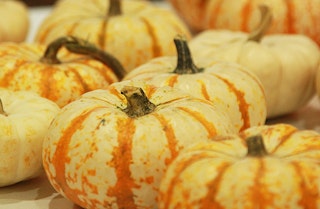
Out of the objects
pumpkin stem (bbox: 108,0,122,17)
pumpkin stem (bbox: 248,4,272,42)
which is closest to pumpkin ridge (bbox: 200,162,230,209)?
pumpkin stem (bbox: 248,4,272,42)

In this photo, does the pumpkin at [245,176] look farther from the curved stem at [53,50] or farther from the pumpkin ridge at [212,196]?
the curved stem at [53,50]

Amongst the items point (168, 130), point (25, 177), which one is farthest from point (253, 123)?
point (25, 177)

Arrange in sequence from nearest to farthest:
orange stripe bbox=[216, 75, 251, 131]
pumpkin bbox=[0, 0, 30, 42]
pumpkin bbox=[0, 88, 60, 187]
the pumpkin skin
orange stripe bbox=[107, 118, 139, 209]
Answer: orange stripe bbox=[107, 118, 139, 209]
pumpkin bbox=[0, 88, 60, 187]
orange stripe bbox=[216, 75, 251, 131]
the pumpkin skin
pumpkin bbox=[0, 0, 30, 42]

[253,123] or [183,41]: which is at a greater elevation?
[183,41]

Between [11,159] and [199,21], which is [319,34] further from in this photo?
[11,159]

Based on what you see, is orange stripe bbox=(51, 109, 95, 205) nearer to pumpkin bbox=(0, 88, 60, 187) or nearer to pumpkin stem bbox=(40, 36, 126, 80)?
pumpkin bbox=(0, 88, 60, 187)

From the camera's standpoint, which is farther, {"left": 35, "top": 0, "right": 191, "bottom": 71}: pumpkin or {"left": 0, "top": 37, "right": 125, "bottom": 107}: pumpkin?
{"left": 35, "top": 0, "right": 191, "bottom": 71}: pumpkin

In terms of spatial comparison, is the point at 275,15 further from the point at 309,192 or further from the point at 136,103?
the point at 309,192
